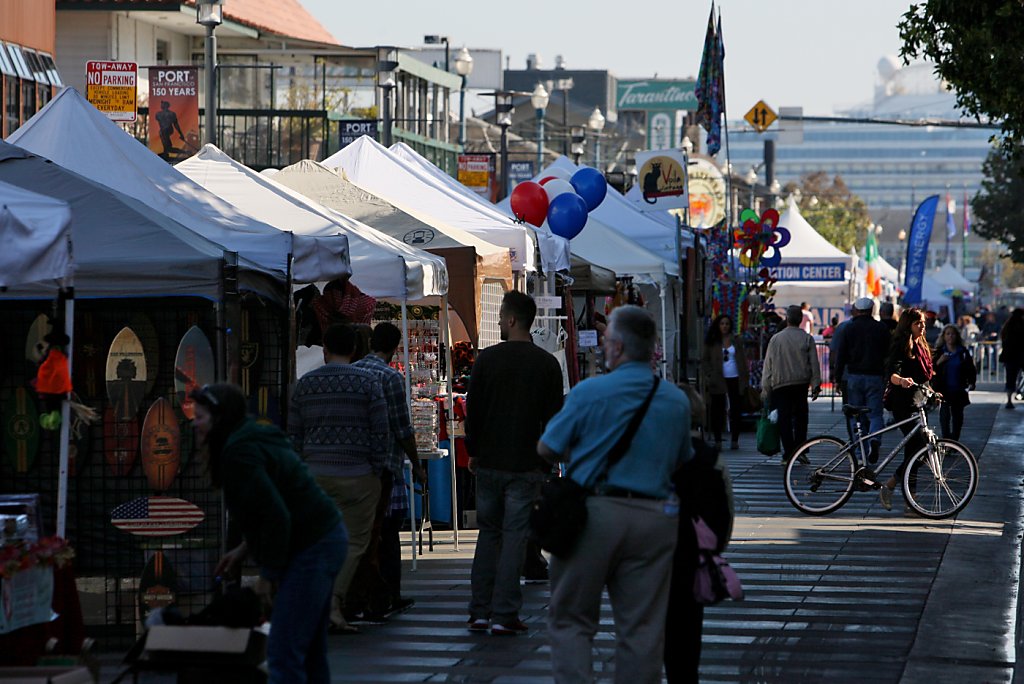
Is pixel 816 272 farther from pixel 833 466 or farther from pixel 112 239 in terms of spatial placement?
pixel 112 239

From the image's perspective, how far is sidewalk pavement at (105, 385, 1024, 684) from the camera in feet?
28.8

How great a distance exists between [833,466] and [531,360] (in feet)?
21.7

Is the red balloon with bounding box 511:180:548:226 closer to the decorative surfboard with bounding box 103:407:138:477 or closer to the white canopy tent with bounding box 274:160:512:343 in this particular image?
the white canopy tent with bounding box 274:160:512:343

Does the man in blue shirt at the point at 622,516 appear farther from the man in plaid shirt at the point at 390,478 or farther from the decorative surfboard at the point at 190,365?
the decorative surfboard at the point at 190,365

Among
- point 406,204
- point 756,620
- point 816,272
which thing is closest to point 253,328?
point 756,620

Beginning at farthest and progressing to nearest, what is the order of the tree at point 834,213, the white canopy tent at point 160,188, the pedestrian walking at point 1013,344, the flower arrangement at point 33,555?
the tree at point 834,213 → the pedestrian walking at point 1013,344 → the white canopy tent at point 160,188 → the flower arrangement at point 33,555

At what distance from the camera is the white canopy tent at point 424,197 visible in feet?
50.6

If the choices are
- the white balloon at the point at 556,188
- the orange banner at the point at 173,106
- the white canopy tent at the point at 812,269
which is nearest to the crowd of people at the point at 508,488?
the white balloon at the point at 556,188

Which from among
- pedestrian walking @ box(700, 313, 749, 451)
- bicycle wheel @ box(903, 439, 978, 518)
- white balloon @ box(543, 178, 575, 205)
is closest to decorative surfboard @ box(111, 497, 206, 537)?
bicycle wheel @ box(903, 439, 978, 518)

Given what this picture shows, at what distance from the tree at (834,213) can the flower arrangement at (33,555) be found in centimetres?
9271

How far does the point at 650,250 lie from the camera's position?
78.4 ft

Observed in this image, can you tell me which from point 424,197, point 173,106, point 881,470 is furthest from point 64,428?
point 173,106

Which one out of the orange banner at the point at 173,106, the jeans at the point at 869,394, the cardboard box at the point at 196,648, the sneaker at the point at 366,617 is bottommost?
the sneaker at the point at 366,617

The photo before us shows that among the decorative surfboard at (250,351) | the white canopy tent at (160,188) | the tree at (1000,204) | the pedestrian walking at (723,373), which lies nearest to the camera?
the white canopy tent at (160,188)
